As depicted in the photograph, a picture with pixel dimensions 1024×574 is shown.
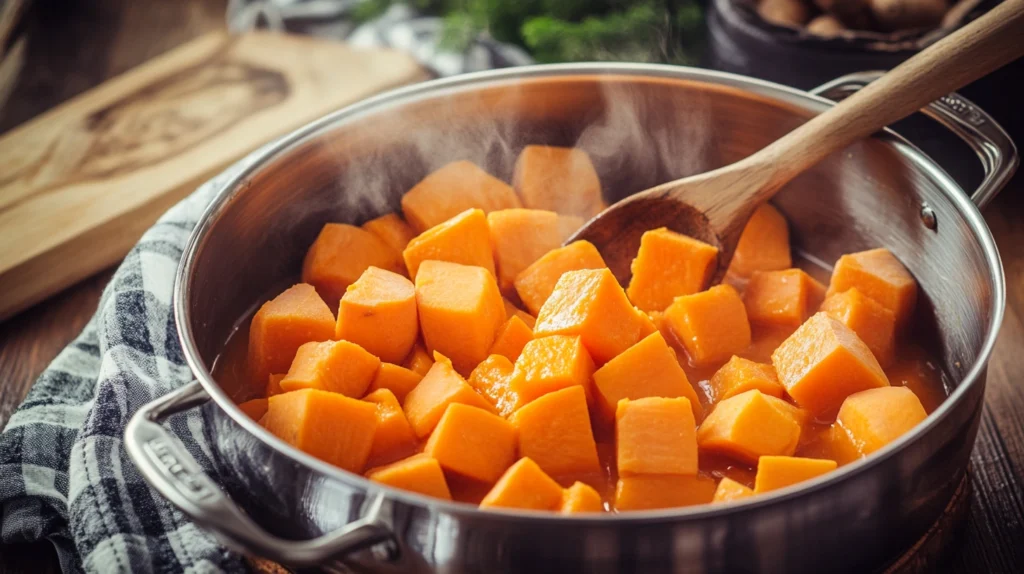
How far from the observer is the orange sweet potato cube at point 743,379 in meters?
1.74

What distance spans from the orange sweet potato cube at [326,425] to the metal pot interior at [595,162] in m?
0.35

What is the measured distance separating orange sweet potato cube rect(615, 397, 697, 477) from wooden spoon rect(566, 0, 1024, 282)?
637mm

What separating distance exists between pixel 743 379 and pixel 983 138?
2.38 ft

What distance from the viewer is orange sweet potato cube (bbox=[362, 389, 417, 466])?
1632 mm

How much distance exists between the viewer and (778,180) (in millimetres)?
2000

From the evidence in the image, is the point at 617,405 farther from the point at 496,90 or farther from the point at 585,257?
the point at 496,90

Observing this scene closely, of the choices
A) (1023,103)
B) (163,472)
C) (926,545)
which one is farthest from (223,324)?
(1023,103)

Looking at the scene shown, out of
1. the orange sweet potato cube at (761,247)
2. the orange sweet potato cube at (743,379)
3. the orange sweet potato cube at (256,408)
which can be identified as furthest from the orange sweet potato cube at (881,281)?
the orange sweet potato cube at (256,408)

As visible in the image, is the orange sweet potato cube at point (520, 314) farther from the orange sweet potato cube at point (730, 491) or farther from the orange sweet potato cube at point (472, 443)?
the orange sweet potato cube at point (730, 491)

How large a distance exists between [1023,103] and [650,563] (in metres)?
2.01

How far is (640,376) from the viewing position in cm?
169

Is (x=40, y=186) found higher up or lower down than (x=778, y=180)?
higher up

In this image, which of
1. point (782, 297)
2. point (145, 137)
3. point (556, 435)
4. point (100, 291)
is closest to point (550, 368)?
point (556, 435)

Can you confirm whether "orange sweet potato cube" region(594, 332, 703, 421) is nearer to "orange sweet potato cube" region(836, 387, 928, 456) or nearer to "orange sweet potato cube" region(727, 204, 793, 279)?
"orange sweet potato cube" region(836, 387, 928, 456)
